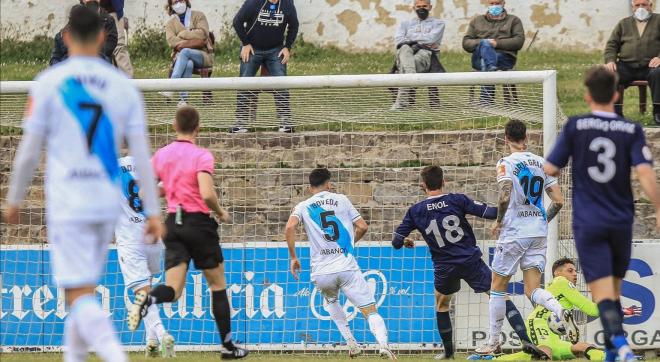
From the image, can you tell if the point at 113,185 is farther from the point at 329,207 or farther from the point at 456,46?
the point at 456,46

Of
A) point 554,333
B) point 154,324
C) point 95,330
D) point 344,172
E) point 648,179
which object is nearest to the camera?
point 95,330

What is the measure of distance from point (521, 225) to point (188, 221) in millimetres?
3652

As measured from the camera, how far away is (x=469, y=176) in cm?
1484

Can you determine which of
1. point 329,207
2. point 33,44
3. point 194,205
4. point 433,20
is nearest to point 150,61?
point 33,44

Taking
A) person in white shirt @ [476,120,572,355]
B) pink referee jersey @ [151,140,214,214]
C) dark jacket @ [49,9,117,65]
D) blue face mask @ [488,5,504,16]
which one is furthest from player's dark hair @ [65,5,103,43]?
blue face mask @ [488,5,504,16]

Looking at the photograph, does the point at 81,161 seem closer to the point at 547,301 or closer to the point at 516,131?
the point at 516,131

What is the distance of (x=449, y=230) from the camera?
1190cm

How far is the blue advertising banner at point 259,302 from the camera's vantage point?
44.6ft

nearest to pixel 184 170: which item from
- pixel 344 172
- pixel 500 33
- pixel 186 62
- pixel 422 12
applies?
pixel 344 172

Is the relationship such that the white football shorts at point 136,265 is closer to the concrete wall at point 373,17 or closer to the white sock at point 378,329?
the white sock at point 378,329

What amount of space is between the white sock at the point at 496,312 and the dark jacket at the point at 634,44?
5.36m

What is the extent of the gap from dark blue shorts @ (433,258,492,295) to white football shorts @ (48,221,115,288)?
590cm

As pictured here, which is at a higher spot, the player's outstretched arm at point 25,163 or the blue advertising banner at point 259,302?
the player's outstretched arm at point 25,163

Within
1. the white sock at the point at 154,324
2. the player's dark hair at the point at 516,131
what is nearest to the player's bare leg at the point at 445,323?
the player's dark hair at the point at 516,131
